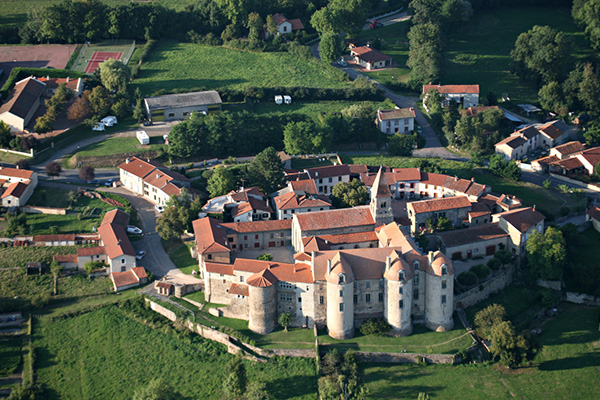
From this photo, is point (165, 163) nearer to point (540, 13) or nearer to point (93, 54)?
point (93, 54)

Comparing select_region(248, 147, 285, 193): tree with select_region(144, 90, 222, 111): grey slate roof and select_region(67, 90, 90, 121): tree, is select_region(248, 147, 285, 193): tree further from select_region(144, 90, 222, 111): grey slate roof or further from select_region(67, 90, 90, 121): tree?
select_region(67, 90, 90, 121): tree

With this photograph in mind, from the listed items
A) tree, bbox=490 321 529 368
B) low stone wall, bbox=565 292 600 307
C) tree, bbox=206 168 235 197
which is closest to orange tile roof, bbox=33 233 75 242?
tree, bbox=206 168 235 197

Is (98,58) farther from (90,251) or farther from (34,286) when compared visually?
(34,286)

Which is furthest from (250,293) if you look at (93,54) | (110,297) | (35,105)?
(93,54)

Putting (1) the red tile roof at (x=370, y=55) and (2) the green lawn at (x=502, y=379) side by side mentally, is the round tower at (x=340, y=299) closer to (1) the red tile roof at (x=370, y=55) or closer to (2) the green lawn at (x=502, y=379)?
(2) the green lawn at (x=502, y=379)

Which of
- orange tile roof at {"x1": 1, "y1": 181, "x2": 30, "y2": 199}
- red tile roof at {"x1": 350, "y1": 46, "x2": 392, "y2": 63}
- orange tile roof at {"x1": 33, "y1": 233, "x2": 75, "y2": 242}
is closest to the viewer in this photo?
orange tile roof at {"x1": 33, "y1": 233, "x2": 75, "y2": 242}

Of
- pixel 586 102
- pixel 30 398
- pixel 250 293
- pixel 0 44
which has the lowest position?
pixel 30 398

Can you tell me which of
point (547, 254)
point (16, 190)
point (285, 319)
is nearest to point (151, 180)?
point (16, 190)
